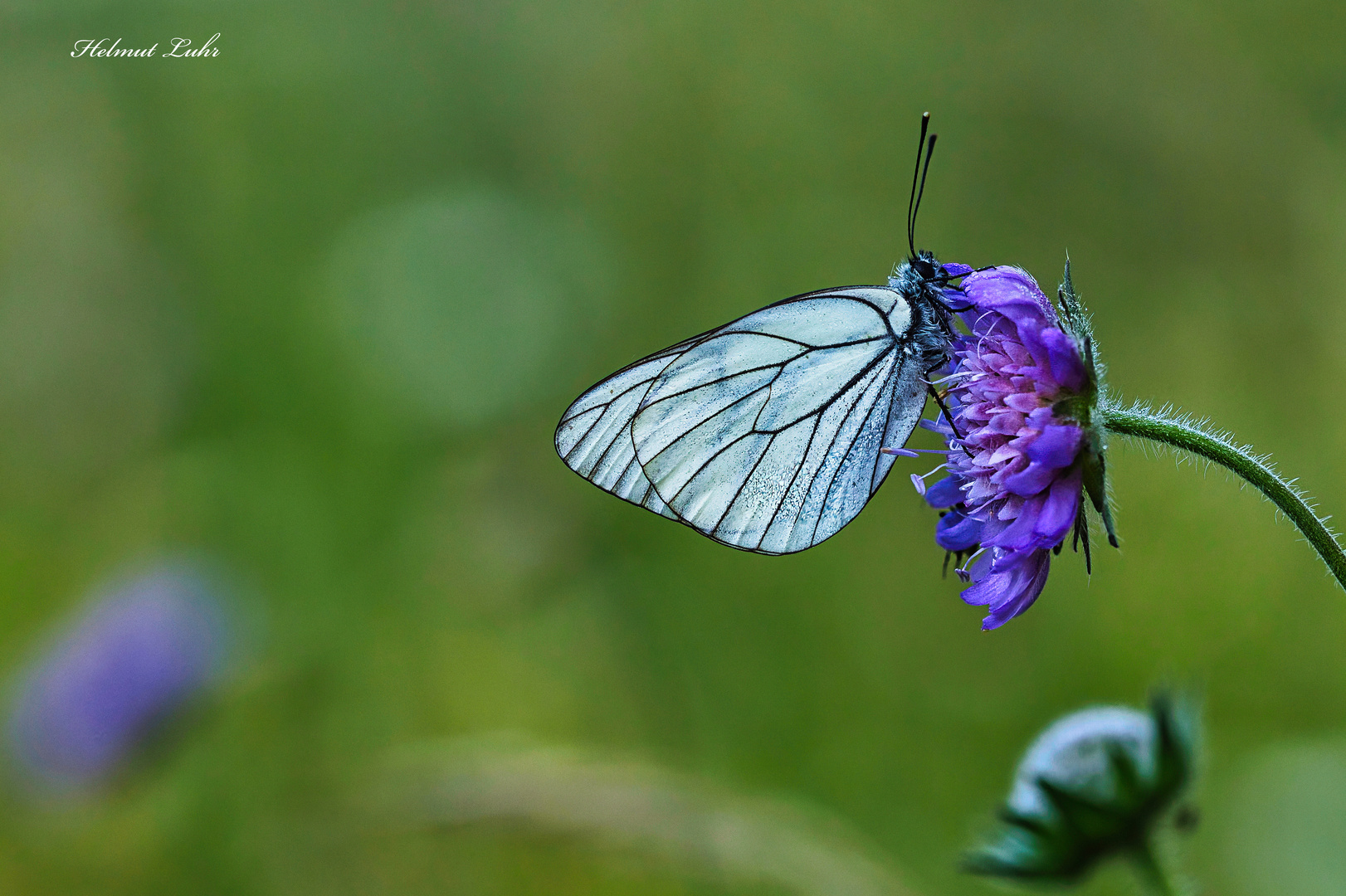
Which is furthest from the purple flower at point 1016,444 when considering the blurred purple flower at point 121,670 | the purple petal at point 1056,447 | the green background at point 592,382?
the blurred purple flower at point 121,670

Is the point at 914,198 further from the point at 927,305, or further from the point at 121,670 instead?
the point at 121,670

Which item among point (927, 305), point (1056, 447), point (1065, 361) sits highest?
point (927, 305)

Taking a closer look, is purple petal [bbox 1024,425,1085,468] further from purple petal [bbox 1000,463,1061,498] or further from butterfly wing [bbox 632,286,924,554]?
butterfly wing [bbox 632,286,924,554]

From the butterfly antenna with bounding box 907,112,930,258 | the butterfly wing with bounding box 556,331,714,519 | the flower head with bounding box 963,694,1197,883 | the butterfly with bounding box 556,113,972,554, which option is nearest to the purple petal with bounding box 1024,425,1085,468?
the butterfly with bounding box 556,113,972,554

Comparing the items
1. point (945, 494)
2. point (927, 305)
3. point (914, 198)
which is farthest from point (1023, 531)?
point (914, 198)

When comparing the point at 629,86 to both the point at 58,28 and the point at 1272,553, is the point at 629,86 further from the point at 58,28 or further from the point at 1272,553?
the point at 1272,553

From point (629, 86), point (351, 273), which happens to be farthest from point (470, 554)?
point (629, 86)

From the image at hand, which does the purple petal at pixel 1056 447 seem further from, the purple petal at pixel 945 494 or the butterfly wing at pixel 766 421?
the butterfly wing at pixel 766 421
